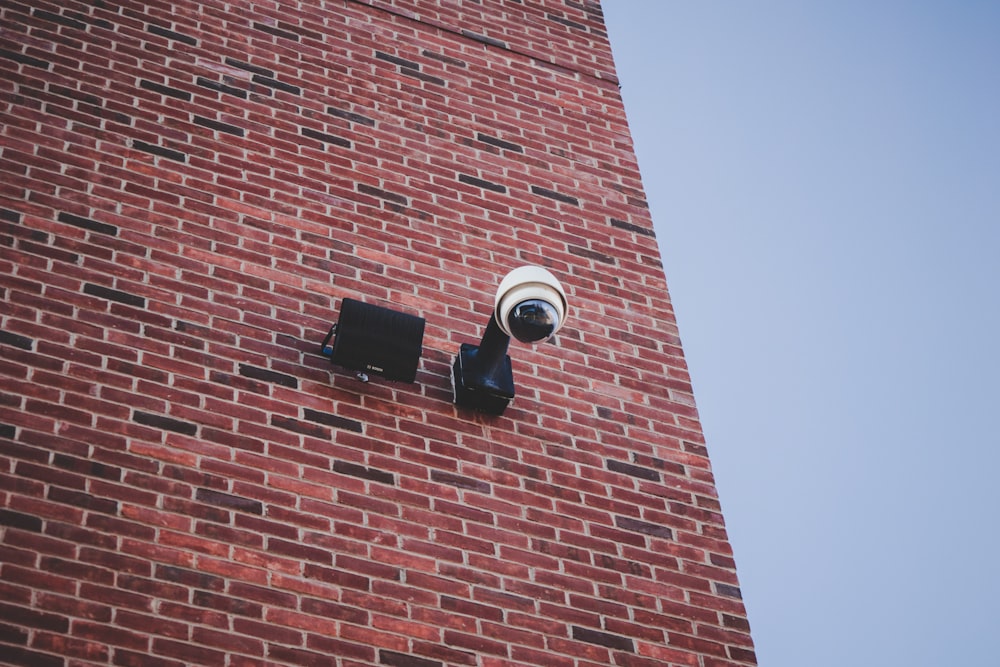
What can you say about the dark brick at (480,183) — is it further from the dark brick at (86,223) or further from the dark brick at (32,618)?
the dark brick at (32,618)

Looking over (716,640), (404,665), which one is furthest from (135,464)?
(716,640)

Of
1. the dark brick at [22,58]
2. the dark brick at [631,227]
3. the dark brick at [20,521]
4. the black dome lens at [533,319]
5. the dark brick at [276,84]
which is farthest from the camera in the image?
the dark brick at [631,227]

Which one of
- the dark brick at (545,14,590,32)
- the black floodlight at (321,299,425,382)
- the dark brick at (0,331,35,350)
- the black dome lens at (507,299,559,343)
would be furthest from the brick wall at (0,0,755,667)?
the dark brick at (545,14,590,32)

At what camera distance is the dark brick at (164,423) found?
4363 mm

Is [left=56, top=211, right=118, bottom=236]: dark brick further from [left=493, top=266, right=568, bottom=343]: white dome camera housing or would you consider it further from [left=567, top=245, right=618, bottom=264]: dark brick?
[left=567, top=245, right=618, bottom=264]: dark brick

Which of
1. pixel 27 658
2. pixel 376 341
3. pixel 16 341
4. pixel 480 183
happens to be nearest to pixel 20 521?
pixel 27 658

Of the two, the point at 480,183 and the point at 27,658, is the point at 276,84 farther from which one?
the point at 27,658

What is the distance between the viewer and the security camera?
14.3ft

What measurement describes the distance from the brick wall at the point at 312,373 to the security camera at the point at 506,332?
0.33 feet

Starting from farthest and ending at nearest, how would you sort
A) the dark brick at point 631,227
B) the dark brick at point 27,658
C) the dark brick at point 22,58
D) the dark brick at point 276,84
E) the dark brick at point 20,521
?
the dark brick at point 631,227, the dark brick at point 276,84, the dark brick at point 22,58, the dark brick at point 20,521, the dark brick at point 27,658

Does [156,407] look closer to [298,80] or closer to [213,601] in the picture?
[213,601]

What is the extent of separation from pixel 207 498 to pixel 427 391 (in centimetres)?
112

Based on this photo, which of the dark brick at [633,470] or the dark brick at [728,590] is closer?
the dark brick at [728,590]

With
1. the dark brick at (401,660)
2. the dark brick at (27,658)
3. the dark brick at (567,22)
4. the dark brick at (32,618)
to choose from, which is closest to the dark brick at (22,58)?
the dark brick at (32,618)
